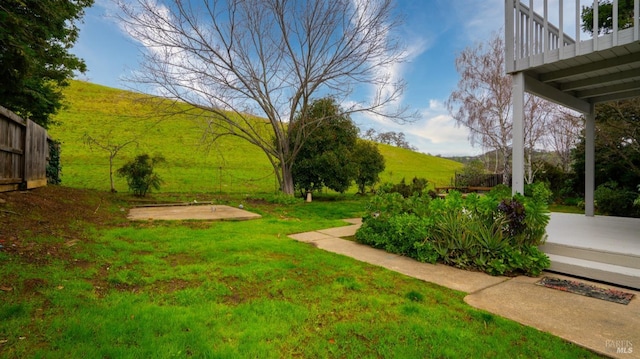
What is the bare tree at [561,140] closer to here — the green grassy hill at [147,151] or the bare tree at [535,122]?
the bare tree at [535,122]

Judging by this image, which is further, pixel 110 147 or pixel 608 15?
pixel 110 147

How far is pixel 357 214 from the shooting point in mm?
9148

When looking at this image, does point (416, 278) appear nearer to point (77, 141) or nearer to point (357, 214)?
point (357, 214)

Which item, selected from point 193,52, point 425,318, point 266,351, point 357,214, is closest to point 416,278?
point 425,318

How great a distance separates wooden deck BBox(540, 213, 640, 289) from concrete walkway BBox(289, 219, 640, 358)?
0.14 meters

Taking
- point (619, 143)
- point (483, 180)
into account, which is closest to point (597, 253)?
point (619, 143)

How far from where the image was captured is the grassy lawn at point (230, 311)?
1.88m

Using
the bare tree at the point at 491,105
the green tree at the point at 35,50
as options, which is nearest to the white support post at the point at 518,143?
the green tree at the point at 35,50

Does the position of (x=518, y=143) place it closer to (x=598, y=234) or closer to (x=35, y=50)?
(x=598, y=234)

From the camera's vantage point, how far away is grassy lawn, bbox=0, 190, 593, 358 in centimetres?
188

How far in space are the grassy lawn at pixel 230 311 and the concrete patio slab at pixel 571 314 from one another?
168 mm

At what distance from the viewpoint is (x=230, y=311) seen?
7.79 ft

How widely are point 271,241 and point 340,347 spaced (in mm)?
3051

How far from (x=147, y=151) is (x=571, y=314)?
2630cm
